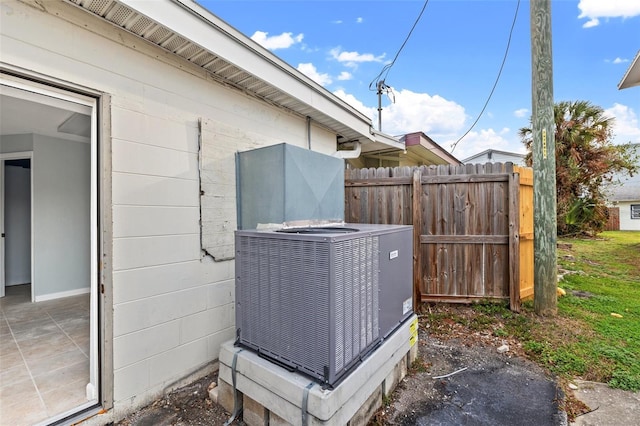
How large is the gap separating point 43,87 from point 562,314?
541cm

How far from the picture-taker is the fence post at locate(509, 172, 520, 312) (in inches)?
143

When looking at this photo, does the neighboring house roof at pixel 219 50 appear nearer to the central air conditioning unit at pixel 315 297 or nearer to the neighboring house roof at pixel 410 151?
the central air conditioning unit at pixel 315 297

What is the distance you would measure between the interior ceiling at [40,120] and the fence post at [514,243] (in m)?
4.92

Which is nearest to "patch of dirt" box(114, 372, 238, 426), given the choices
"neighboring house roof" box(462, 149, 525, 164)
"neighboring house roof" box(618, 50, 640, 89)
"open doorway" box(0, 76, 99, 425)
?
"open doorway" box(0, 76, 99, 425)

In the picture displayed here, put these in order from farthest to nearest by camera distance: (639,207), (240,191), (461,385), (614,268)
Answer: (639,207) < (614,268) < (240,191) < (461,385)

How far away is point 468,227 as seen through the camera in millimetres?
3891

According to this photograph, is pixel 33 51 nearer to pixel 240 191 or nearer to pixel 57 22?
pixel 57 22

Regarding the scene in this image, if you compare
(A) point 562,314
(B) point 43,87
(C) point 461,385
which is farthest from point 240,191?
(A) point 562,314

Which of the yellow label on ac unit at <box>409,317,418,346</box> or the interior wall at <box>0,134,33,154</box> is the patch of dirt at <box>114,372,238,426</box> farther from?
the interior wall at <box>0,134,33,154</box>

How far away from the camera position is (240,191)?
289 centimetres

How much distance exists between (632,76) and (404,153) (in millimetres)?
6419

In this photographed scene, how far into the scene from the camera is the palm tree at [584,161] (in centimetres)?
972

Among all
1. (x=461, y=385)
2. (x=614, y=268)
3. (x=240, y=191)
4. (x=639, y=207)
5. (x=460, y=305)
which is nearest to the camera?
(x=461, y=385)

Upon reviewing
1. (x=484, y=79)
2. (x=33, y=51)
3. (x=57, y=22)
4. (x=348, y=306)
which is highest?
(x=484, y=79)
